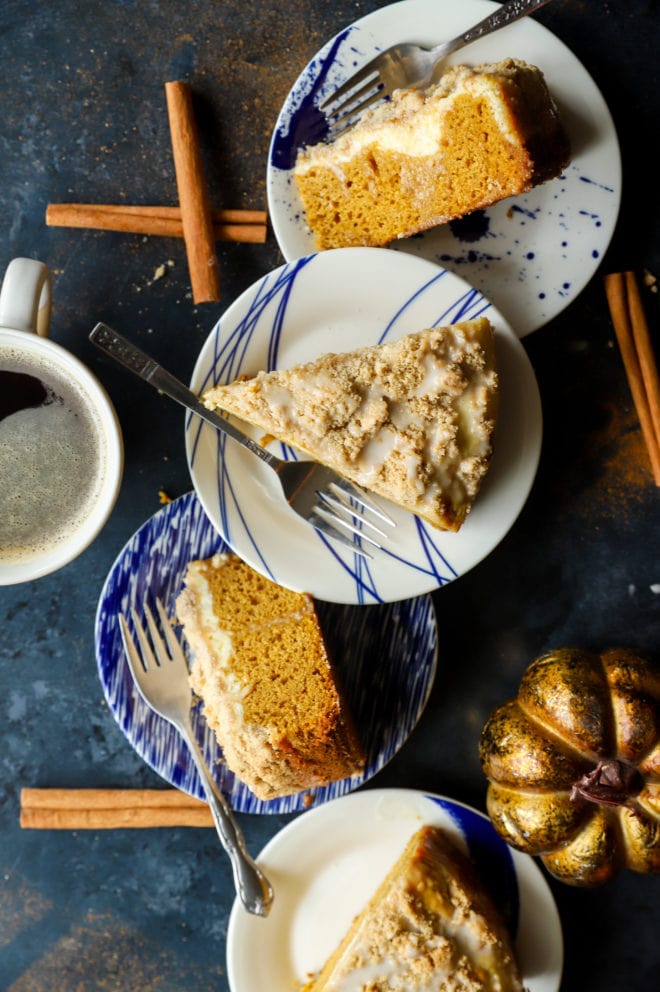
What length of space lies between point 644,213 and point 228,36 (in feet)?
3.62

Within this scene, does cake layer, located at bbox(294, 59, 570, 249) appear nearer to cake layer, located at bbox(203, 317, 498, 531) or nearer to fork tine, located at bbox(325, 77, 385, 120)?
fork tine, located at bbox(325, 77, 385, 120)

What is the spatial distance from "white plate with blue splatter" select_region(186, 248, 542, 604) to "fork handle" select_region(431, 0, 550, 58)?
18.8 inches

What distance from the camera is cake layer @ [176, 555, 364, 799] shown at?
1875 millimetres

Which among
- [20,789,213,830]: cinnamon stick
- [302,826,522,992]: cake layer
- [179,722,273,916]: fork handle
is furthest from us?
[20,789,213,830]: cinnamon stick

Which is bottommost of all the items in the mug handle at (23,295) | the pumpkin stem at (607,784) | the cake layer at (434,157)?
the pumpkin stem at (607,784)

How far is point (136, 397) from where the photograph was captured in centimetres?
210

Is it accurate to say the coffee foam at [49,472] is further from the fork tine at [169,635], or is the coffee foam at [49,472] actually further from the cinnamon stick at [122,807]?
the cinnamon stick at [122,807]

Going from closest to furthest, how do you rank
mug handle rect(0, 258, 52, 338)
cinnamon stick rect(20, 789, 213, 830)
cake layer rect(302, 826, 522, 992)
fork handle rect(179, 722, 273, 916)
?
mug handle rect(0, 258, 52, 338)
cake layer rect(302, 826, 522, 992)
fork handle rect(179, 722, 273, 916)
cinnamon stick rect(20, 789, 213, 830)

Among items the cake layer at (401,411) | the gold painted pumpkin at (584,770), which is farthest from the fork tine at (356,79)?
the gold painted pumpkin at (584,770)

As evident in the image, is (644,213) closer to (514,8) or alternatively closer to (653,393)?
(653,393)

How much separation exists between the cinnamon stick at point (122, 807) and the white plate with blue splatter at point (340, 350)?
0.70 metres

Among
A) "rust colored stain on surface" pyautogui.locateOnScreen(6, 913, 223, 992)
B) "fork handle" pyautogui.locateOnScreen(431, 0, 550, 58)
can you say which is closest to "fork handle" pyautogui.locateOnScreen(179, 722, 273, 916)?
"rust colored stain on surface" pyautogui.locateOnScreen(6, 913, 223, 992)

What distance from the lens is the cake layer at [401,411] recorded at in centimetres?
172

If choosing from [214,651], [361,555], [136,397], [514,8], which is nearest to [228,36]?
[514,8]
